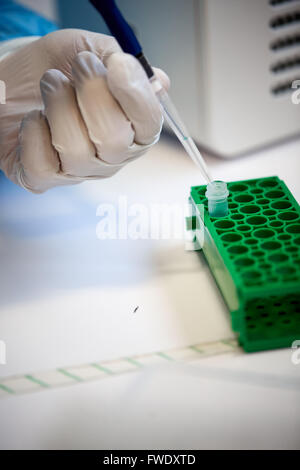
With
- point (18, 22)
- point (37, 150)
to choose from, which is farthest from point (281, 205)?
point (18, 22)

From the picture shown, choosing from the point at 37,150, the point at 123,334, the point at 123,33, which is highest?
the point at 123,33

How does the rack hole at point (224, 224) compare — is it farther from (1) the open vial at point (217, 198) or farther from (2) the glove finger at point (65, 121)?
(2) the glove finger at point (65, 121)

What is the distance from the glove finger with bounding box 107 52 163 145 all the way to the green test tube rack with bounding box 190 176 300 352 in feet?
0.39

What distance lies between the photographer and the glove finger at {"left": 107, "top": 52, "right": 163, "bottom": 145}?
0.49 m

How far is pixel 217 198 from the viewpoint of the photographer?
575 millimetres

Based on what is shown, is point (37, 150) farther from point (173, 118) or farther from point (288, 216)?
point (288, 216)

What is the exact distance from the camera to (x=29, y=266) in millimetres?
620

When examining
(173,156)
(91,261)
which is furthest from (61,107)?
(173,156)

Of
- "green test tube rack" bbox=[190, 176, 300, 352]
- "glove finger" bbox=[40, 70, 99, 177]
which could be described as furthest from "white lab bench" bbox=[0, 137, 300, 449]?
"glove finger" bbox=[40, 70, 99, 177]

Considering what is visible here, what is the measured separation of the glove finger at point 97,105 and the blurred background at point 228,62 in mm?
229

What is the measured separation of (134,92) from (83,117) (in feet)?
0.20

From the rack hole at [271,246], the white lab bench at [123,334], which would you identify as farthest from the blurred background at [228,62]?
the rack hole at [271,246]
